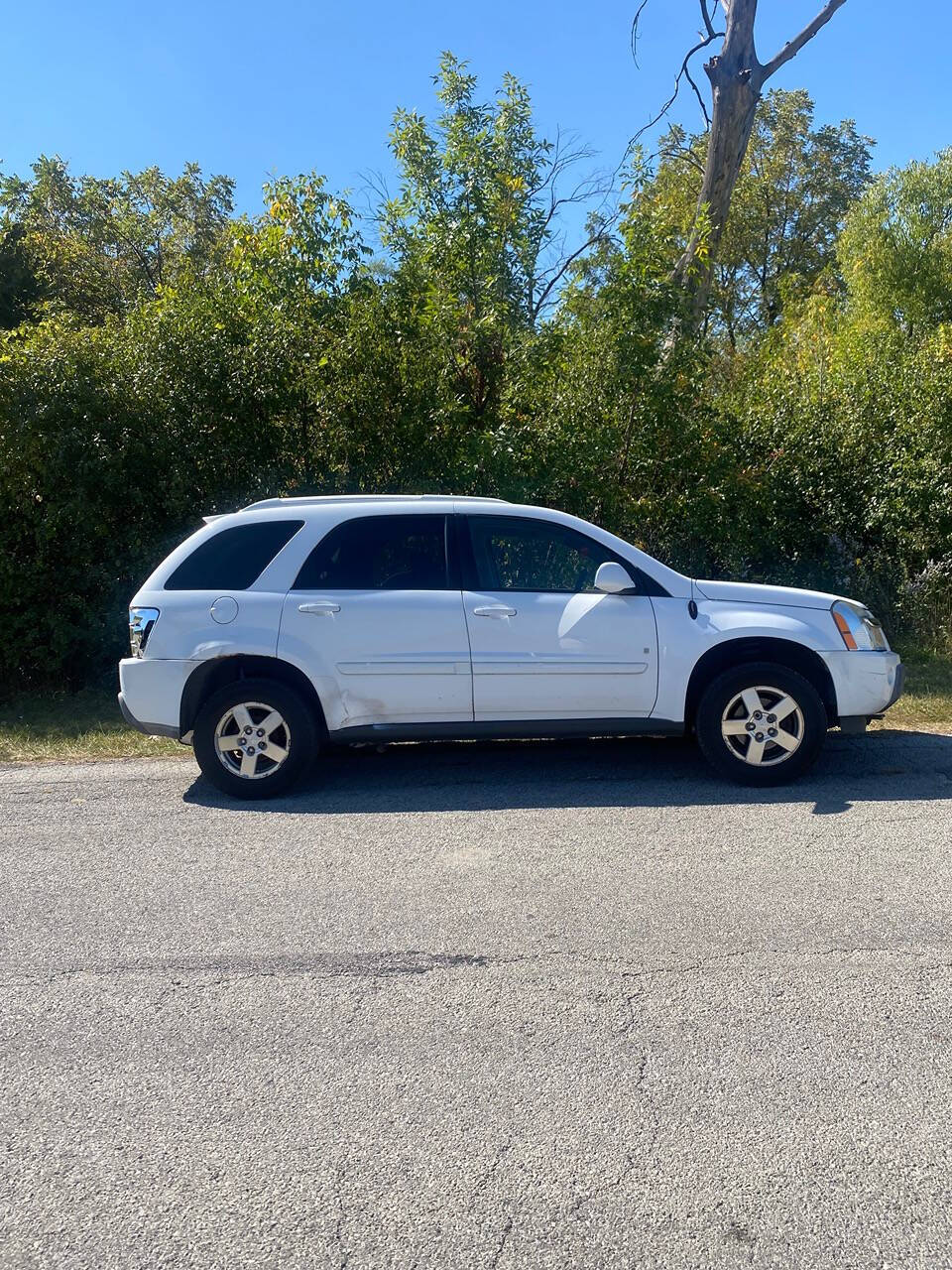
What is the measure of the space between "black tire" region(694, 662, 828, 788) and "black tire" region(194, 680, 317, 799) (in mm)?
2517

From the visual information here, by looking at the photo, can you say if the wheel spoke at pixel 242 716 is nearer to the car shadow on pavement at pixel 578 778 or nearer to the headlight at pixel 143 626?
the car shadow on pavement at pixel 578 778

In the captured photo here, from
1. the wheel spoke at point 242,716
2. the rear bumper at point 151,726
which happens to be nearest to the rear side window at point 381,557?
the wheel spoke at point 242,716

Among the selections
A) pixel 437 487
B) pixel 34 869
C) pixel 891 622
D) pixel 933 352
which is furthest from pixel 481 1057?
pixel 933 352

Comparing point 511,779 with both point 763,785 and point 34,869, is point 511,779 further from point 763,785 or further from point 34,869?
point 34,869

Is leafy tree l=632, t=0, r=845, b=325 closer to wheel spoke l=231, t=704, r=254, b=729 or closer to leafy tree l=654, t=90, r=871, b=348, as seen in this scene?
wheel spoke l=231, t=704, r=254, b=729

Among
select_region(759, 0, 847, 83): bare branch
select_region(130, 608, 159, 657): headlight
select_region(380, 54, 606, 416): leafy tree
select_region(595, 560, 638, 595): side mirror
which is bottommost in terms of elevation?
select_region(130, 608, 159, 657): headlight

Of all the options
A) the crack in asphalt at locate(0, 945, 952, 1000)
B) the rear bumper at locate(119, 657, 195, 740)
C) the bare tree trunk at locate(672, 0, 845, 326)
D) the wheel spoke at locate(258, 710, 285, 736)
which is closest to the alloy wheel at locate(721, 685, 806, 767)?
the crack in asphalt at locate(0, 945, 952, 1000)

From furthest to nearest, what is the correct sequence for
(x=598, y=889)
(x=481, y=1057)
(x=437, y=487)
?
(x=437, y=487) → (x=598, y=889) → (x=481, y=1057)

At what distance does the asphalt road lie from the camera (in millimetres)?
2877

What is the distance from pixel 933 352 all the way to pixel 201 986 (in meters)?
12.9

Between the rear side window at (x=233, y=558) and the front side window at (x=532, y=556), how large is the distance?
122 cm

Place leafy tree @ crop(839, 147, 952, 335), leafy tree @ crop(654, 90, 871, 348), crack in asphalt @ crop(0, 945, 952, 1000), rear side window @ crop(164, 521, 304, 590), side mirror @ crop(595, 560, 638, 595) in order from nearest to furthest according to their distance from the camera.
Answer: crack in asphalt @ crop(0, 945, 952, 1000)
side mirror @ crop(595, 560, 638, 595)
rear side window @ crop(164, 521, 304, 590)
leafy tree @ crop(839, 147, 952, 335)
leafy tree @ crop(654, 90, 871, 348)

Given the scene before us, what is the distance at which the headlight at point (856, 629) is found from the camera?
7.05 metres

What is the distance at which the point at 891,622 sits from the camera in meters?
12.3
